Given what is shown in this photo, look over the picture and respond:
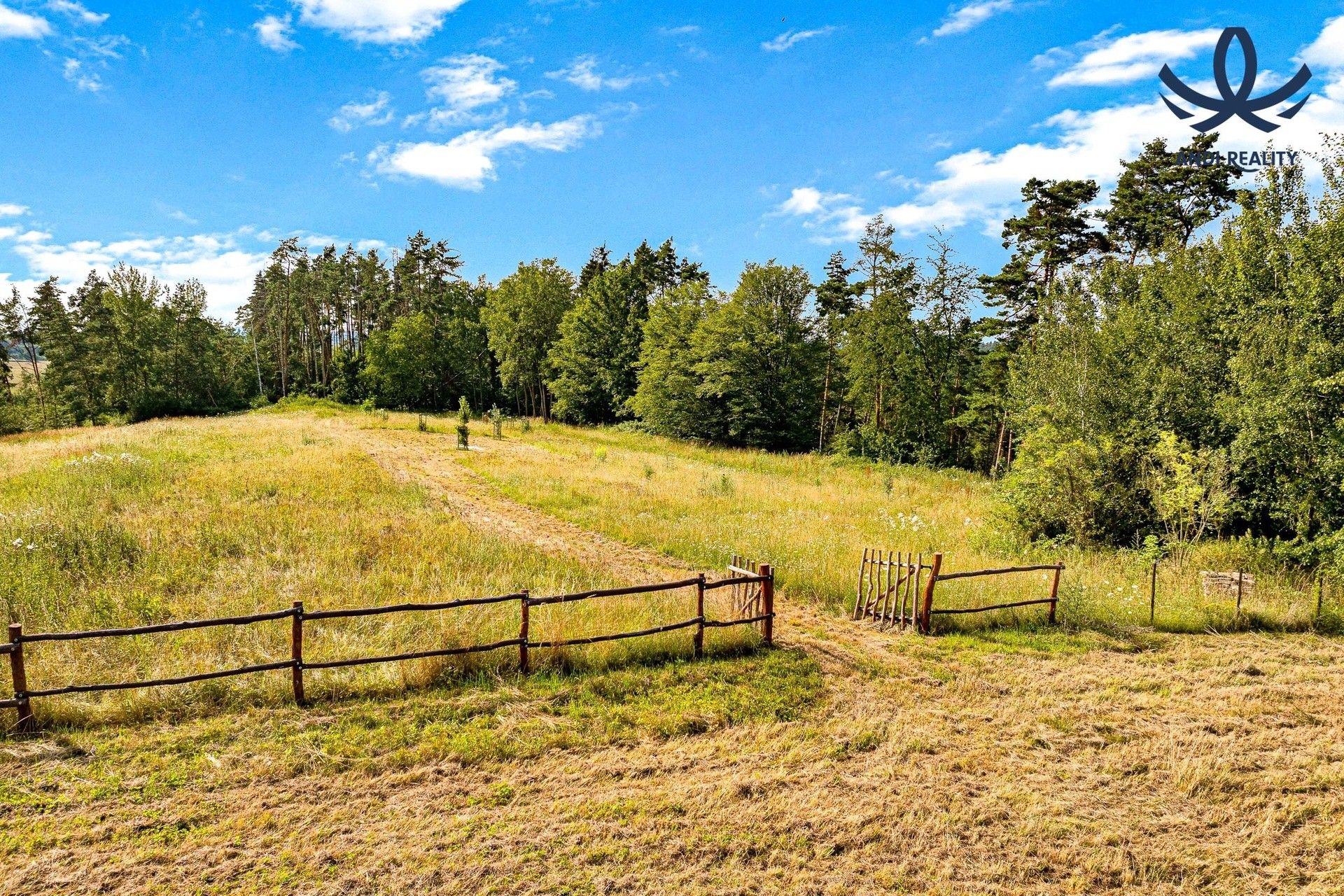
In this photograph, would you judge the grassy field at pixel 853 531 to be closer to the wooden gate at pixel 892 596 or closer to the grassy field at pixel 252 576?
the wooden gate at pixel 892 596

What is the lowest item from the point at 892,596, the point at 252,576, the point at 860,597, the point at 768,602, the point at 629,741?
the point at 629,741

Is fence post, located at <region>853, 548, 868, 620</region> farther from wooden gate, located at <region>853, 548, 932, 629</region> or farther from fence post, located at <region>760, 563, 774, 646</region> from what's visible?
fence post, located at <region>760, 563, 774, 646</region>

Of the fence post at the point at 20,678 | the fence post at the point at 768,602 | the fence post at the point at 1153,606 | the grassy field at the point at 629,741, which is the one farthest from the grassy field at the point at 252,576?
the fence post at the point at 1153,606

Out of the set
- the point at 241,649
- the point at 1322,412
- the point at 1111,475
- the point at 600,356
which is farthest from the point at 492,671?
the point at 600,356

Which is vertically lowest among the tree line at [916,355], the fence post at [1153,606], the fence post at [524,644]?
the fence post at [1153,606]

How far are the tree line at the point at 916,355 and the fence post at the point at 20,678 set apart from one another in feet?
67.8

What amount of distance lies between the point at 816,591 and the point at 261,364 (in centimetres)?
8163

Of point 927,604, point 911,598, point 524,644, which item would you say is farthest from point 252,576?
point 927,604

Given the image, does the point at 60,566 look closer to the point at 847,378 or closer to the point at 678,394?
the point at 678,394

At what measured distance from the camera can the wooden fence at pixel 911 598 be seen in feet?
38.8

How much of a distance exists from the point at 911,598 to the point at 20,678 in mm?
12618

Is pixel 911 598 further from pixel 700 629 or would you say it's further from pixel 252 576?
pixel 252 576

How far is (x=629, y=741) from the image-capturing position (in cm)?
781

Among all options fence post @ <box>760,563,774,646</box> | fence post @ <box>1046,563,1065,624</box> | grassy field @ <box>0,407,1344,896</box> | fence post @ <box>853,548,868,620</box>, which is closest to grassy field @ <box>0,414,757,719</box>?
grassy field @ <box>0,407,1344,896</box>
